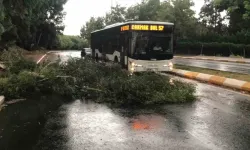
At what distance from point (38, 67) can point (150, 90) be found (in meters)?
6.01

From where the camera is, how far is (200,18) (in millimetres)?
79625

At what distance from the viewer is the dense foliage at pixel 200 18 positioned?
4830 cm

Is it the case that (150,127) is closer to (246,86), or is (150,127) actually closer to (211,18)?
(246,86)

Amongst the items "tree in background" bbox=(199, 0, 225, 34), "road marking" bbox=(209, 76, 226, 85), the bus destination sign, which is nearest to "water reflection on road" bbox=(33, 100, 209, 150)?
"road marking" bbox=(209, 76, 226, 85)

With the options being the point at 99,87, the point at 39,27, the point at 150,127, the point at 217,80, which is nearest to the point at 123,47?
the point at 217,80

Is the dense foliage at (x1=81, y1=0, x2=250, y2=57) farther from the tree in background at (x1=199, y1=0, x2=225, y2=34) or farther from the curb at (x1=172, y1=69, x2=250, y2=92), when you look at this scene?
the curb at (x1=172, y1=69, x2=250, y2=92)

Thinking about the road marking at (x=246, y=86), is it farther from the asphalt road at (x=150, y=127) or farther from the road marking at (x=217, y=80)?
the asphalt road at (x=150, y=127)

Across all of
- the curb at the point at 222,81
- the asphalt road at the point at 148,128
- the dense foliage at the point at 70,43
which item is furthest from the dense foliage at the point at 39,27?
the asphalt road at the point at 148,128

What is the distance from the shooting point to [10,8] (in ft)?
62.6

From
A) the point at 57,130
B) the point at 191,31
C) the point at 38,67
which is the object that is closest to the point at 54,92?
the point at 38,67

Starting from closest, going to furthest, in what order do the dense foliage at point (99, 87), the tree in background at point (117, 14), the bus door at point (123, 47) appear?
the dense foliage at point (99, 87), the bus door at point (123, 47), the tree in background at point (117, 14)

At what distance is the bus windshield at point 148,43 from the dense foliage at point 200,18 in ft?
73.6

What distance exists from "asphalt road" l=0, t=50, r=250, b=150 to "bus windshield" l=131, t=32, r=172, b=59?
7.83 meters

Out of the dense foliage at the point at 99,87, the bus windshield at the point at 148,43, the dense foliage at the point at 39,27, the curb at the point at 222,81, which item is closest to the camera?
the dense foliage at the point at 99,87
